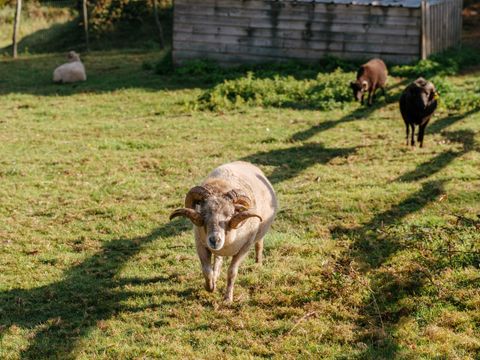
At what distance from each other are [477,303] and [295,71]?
633 inches

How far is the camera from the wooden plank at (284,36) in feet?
76.0

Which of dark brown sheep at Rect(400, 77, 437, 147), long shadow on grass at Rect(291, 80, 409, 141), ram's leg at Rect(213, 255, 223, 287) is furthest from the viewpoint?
long shadow on grass at Rect(291, 80, 409, 141)

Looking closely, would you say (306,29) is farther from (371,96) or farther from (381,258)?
(381,258)

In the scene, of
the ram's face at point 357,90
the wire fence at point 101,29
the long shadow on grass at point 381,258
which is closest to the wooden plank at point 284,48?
the ram's face at point 357,90

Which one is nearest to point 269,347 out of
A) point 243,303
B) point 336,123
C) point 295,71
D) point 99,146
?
point 243,303

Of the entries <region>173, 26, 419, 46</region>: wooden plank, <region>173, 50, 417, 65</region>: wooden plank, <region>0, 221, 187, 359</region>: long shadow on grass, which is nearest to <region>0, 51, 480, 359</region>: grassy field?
<region>0, 221, 187, 359</region>: long shadow on grass

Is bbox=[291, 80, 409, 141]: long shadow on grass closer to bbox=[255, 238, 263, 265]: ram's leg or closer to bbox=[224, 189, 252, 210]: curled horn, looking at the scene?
bbox=[255, 238, 263, 265]: ram's leg

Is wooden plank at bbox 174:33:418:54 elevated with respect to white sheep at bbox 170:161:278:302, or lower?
elevated

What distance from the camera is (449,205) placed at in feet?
37.4

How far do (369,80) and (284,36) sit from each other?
6468 mm

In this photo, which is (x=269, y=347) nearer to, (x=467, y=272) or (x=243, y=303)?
(x=243, y=303)

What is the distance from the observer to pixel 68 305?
8414 mm

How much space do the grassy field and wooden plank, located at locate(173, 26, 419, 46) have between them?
13.4ft

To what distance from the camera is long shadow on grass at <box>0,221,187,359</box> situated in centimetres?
757
